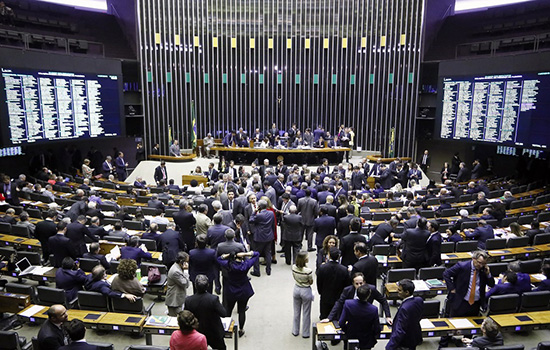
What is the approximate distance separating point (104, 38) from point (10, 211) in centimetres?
1194

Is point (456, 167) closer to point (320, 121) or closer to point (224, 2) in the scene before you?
point (320, 121)

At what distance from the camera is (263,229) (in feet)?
24.8

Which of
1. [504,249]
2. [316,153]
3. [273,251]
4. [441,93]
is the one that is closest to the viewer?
[504,249]

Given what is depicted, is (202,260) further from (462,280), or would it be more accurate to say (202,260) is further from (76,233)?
(462,280)

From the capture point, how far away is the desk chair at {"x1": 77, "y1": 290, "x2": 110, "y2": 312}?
5281 mm

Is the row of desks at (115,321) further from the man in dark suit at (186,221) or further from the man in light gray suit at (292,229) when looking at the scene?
the man in light gray suit at (292,229)

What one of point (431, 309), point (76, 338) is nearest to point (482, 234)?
point (431, 309)

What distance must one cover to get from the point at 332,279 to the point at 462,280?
1.59 m

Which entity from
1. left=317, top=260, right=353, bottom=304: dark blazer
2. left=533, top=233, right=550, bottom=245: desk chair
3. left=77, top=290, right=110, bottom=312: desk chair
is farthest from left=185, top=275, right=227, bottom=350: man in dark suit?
left=533, top=233, right=550, bottom=245: desk chair

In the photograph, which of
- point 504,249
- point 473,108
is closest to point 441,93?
point 473,108

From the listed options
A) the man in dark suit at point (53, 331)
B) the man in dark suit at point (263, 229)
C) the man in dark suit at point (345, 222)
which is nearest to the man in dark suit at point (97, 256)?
the man in dark suit at point (53, 331)

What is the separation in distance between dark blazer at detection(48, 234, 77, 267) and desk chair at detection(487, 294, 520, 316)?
6.00 meters

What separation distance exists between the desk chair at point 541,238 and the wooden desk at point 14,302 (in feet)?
27.7

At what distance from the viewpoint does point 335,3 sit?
20.2 meters
